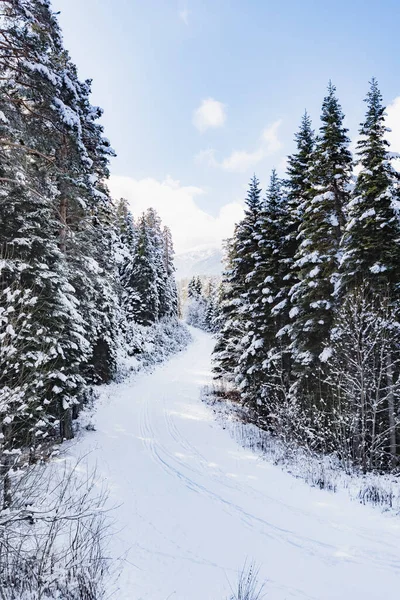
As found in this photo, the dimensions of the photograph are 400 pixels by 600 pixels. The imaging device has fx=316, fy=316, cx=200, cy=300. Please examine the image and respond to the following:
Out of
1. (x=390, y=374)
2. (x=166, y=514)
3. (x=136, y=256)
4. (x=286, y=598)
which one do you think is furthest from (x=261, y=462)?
(x=136, y=256)

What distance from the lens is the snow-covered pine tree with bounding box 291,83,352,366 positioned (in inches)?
505

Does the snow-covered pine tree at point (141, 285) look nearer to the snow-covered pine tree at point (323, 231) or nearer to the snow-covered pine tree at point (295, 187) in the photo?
the snow-covered pine tree at point (295, 187)

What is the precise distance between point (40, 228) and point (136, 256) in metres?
27.2

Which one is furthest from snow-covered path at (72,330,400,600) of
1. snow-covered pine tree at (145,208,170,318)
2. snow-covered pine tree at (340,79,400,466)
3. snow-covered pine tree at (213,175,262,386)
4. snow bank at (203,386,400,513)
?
snow-covered pine tree at (145,208,170,318)

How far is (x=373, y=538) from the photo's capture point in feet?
19.9

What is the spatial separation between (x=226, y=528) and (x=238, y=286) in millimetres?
15013

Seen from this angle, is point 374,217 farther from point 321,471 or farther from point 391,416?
point 321,471

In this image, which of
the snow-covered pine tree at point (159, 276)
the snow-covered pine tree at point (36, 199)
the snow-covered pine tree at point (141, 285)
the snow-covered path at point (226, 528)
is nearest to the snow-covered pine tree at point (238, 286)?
the snow-covered path at point (226, 528)

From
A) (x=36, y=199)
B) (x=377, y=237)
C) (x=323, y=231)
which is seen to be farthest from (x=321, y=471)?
(x=36, y=199)

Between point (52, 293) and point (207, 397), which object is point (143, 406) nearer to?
point (207, 397)

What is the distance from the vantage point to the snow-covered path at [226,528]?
4922mm

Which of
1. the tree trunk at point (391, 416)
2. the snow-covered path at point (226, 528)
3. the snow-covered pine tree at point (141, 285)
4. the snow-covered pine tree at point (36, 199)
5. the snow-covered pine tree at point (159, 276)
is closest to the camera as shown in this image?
the snow-covered path at point (226, 528)

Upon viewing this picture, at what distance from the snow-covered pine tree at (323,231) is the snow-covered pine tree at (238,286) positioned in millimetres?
5424

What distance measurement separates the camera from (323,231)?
1315cm
